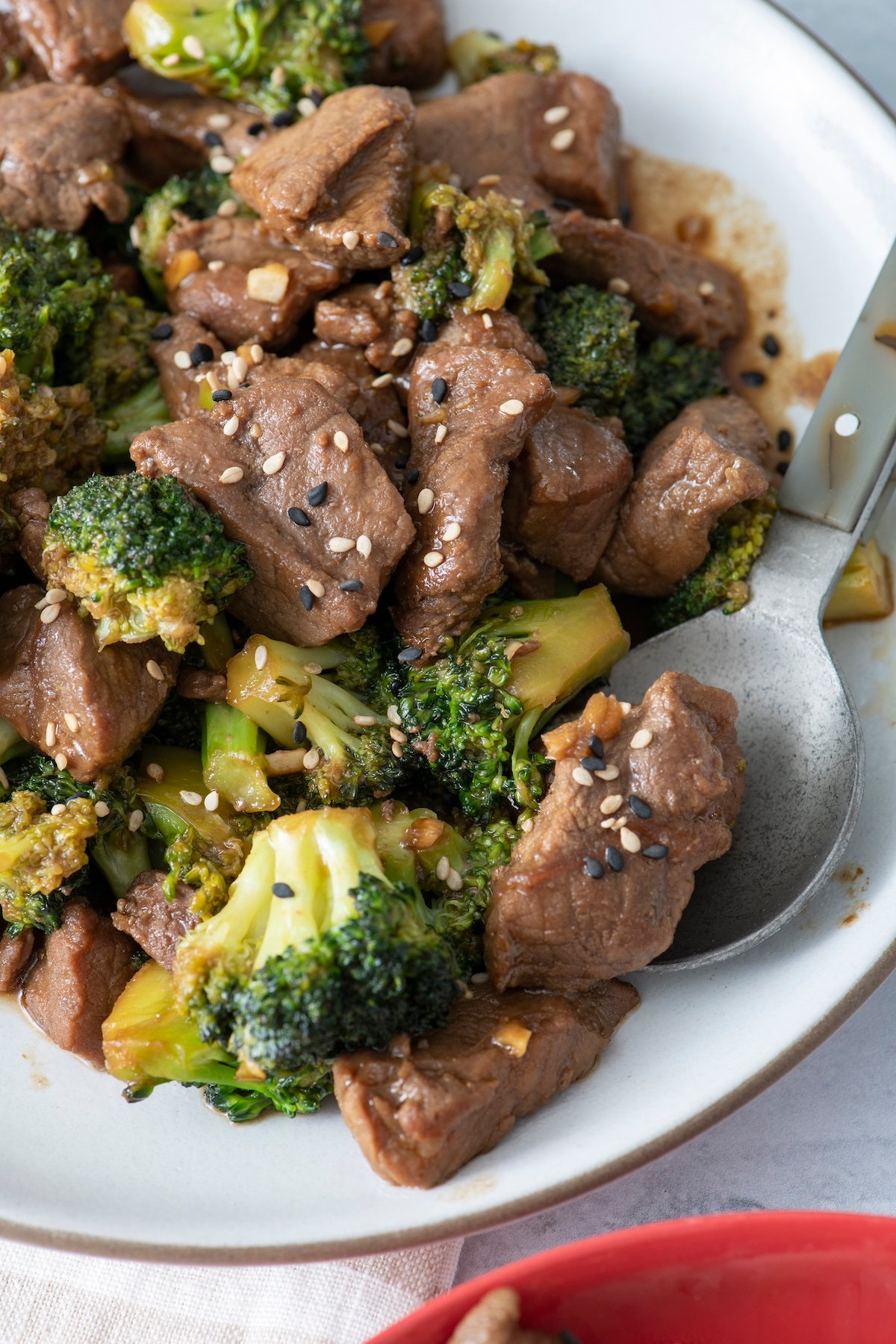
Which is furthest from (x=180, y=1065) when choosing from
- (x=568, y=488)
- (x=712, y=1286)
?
(x=568, y=488)

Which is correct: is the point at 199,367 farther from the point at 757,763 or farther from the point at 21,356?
the point at 757,763

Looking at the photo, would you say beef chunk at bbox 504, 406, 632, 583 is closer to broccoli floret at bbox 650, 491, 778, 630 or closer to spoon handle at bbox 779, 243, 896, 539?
→ broccoli floret at bbox 650, 491, 778, 630

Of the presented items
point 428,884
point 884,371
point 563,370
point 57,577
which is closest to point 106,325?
point 57,577

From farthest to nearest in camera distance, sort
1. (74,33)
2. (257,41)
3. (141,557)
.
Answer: (74,33) < (257,41) < (141,557)

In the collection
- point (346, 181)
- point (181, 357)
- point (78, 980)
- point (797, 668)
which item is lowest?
point (78, 980)

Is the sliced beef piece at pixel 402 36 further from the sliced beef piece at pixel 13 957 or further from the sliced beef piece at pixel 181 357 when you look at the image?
the sliced beef piece at pixel 13 957

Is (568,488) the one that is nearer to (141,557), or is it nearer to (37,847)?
(141,557)

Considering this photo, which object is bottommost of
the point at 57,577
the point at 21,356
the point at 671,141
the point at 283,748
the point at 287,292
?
the point at 283,748
